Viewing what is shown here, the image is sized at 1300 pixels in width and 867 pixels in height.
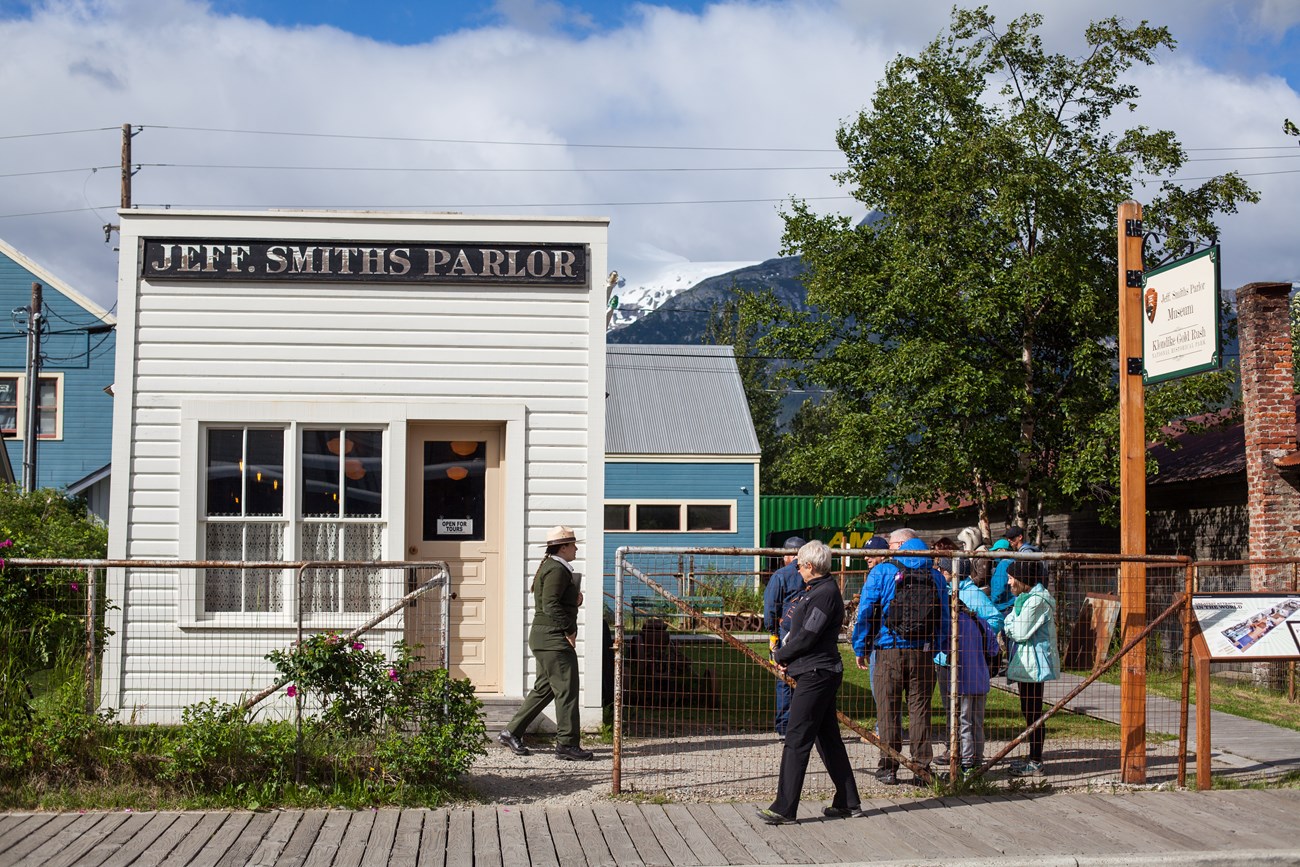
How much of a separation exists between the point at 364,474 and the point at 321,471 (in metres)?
0.36

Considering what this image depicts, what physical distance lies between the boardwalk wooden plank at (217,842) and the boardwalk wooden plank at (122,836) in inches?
12.1

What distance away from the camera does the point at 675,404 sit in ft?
112

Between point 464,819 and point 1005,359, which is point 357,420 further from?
point 1005,359

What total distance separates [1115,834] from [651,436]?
2573 centimetres

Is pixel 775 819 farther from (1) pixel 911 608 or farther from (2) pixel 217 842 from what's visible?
(2) pixel 217 842

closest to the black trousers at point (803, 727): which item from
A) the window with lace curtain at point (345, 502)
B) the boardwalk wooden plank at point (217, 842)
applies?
the boardwalk wooden plank at point (217, 842)

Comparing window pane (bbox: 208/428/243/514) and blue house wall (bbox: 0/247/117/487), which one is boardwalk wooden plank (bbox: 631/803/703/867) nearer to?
window pane (bbox: 208/428/243/514)

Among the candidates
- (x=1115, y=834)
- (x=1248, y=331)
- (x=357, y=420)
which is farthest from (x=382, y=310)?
(x=1248, y=331)

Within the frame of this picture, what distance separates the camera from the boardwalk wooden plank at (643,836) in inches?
265

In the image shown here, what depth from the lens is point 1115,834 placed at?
286 inches

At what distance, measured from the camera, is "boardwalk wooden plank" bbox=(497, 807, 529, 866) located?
22.1 ft

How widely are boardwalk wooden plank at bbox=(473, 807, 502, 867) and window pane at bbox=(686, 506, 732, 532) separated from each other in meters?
24.1

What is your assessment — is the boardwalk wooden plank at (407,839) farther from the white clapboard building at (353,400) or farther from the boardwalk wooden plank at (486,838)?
the white clapboard building at (353,400)

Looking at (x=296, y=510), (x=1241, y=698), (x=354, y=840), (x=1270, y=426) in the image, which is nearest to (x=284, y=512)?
(x=296, y=510)
